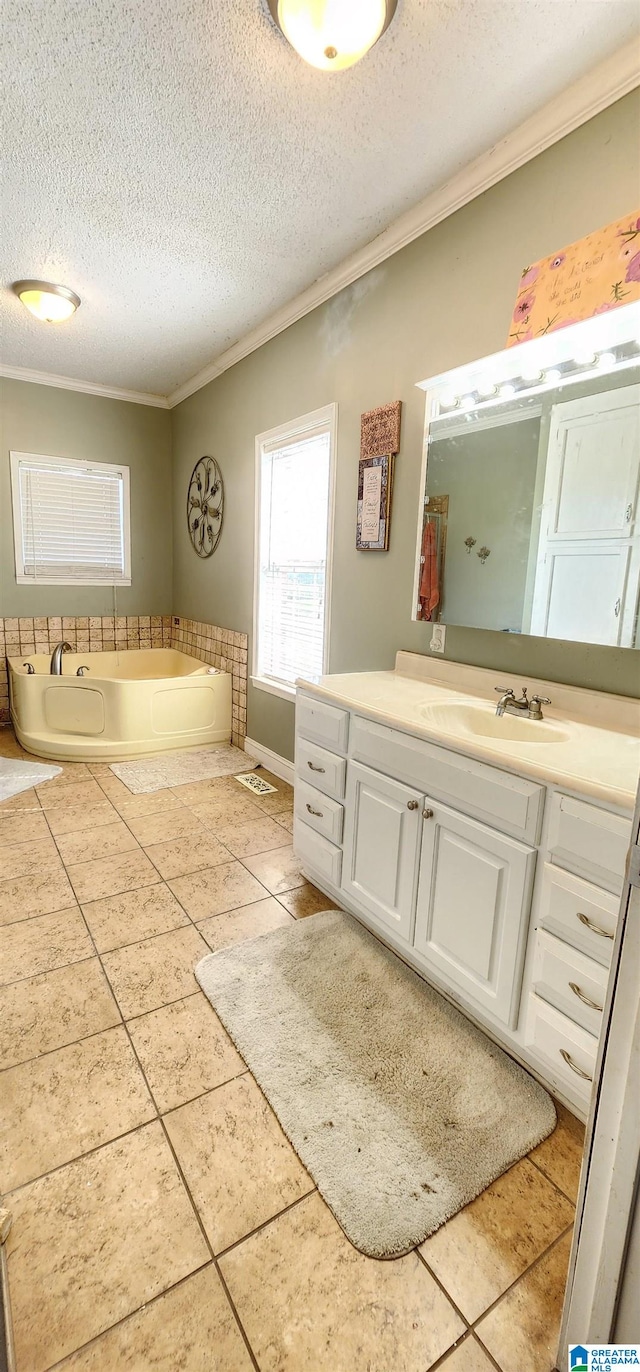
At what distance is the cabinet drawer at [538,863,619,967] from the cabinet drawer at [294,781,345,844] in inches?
33.7

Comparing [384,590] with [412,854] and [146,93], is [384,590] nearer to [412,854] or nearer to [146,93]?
[412,854]

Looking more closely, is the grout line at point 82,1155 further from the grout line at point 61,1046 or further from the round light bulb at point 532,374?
the round light bulb at point 532,374

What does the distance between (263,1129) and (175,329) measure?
3.85 meters

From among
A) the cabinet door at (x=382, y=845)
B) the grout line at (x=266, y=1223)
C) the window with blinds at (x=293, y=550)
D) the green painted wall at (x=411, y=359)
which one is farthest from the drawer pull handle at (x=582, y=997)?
the window with blinds at (x=293, y=550)

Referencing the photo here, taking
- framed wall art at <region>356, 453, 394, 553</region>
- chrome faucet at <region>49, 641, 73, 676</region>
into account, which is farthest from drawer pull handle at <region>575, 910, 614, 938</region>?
chrome faucet at <region>49, 641, 73, 676</region>

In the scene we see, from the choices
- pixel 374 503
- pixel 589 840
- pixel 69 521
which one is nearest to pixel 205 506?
pixel 69 521

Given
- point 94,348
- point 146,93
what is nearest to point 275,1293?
point 146,93

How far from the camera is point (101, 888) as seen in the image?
7.41 ft

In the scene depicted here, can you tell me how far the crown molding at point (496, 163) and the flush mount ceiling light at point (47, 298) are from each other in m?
1.13

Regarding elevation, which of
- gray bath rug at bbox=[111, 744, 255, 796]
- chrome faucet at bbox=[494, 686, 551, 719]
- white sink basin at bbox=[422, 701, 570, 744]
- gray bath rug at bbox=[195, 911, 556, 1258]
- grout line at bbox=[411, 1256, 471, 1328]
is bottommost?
grout line at bbox=[411, 1256, 471, 1328]

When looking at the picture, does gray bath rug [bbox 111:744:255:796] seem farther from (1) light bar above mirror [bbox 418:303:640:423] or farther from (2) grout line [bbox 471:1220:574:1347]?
(2) grout line [bbox 471:1220:574:1347]

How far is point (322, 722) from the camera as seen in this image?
2.06 meters

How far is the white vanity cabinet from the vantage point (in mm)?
1214

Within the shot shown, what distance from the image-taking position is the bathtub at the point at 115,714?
3738 mm
